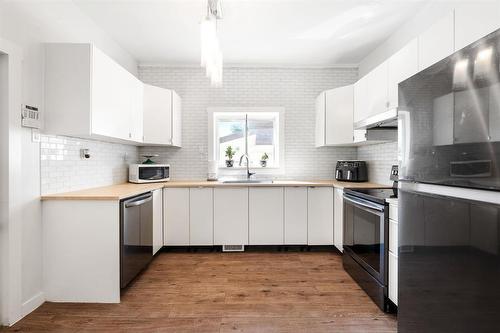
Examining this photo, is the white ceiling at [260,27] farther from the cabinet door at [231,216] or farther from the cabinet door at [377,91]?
the cabinet door at [231,216]

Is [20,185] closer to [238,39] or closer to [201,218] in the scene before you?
[201,218]

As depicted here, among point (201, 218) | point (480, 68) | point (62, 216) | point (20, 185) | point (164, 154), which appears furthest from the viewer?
point (164, 154)

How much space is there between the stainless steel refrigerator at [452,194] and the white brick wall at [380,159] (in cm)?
179

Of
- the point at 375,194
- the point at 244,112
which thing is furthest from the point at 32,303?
the point at 244,112

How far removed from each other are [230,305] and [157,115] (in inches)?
99.5

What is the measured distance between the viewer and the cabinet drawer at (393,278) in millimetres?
1925

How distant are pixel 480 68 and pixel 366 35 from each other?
2.51m

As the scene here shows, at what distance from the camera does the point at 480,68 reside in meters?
0.98

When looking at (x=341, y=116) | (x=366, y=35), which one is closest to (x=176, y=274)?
(x=341, y=116)

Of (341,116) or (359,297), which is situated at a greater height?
(341,116)

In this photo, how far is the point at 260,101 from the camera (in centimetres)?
404

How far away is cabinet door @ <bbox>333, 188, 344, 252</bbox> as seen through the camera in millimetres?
3172

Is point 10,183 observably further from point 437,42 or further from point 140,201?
point 437,42

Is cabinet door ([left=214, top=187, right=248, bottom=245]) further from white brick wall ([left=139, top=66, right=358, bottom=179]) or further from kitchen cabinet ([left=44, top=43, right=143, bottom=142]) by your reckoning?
kitchen cabinet ([left=44, top=43, right=143, bottom=142])
